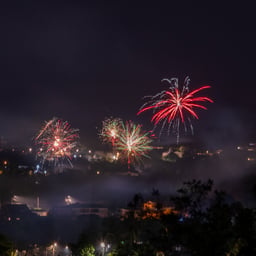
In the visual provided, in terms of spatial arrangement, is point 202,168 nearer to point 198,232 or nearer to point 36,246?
point 36,246

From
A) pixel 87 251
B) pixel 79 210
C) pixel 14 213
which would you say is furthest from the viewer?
pixel 79 210

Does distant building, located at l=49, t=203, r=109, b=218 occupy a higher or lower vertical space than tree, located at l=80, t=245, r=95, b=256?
higher

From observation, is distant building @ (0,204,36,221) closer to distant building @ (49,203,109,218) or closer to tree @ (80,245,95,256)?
distant building @ (49,203,109,218)

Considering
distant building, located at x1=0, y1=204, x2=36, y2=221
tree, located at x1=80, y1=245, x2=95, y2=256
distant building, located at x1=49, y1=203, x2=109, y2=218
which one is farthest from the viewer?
distant building, located at x1=49, y1=203, x2=109, y2=218

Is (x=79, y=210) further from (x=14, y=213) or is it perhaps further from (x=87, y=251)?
(x=87, y=251)

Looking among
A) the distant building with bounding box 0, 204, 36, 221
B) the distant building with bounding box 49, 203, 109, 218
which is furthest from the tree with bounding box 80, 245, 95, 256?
the distant building with bounding box 49, 203, 109, 218

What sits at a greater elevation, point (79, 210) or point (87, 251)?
point (79, 210)

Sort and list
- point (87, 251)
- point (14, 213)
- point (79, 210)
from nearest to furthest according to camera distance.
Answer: point (87, 251) < point (14, 213) < point (79, 210)

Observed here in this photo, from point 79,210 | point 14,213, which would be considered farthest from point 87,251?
point 79,210

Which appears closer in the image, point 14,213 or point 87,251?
point 87,251

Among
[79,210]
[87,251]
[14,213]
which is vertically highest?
[79,210]

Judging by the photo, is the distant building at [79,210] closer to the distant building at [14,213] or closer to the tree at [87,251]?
the distant building at [14,213]
